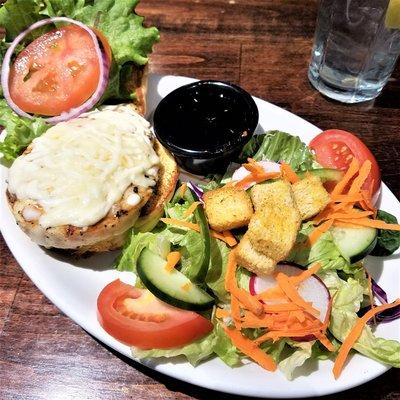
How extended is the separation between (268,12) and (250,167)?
204cm

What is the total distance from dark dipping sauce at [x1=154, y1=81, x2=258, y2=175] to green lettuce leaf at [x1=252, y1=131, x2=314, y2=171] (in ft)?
0.45

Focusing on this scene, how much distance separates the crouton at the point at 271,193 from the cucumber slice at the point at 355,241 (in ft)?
0.93

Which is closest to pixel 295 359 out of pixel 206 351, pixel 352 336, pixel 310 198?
pixel 352 336

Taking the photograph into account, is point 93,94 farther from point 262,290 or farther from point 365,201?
point 365,201

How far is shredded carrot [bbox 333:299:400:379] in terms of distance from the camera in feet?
6.17

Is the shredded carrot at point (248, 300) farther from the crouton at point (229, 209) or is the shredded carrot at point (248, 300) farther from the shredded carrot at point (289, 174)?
the shredded carrot at point (289, 174)

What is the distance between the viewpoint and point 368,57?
3.07 metres

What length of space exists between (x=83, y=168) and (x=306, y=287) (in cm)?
110

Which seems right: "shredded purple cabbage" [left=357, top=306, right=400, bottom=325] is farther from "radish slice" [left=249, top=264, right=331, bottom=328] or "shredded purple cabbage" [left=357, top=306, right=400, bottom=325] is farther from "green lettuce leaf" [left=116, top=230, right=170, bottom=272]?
"green lettuce leaf" [left=116, top=230, right=170, bottom=272]

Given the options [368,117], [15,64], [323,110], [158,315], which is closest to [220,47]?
[323,110]

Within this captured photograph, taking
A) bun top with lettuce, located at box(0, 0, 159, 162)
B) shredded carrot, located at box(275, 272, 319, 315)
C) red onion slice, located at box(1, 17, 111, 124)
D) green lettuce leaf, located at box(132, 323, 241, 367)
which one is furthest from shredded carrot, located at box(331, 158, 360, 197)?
red onion slice, located at box(1, 17, 111, 124)

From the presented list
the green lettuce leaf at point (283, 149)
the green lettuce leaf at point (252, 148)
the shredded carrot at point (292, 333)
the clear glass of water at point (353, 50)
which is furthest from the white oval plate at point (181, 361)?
the clear glass of water at point (353, 50)

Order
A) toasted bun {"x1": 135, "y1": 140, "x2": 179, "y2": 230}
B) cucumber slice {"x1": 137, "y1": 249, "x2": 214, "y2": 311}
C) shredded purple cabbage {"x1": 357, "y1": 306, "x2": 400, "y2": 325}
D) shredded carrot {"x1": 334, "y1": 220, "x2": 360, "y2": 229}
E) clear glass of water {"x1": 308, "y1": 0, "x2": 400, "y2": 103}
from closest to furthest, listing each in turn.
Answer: cucumber slice {"x1": 137, "y1": 249, "x2": 214, "y2": 311} < shredded purple cabbage {"x1": 357, "y1": 306, "x2": 400, "y2": 325} < shredded carrot {"x1": 334, "y1": 220, "x2": 360, "y2": 229} < toasted bun {"x1": 135, "y1": 140, "x2": 179, "y2": 230} < clear glass of water {"x1": 308, "y1": 0, "x2": 400, "y2": 103}

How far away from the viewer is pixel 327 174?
7.61 ft
